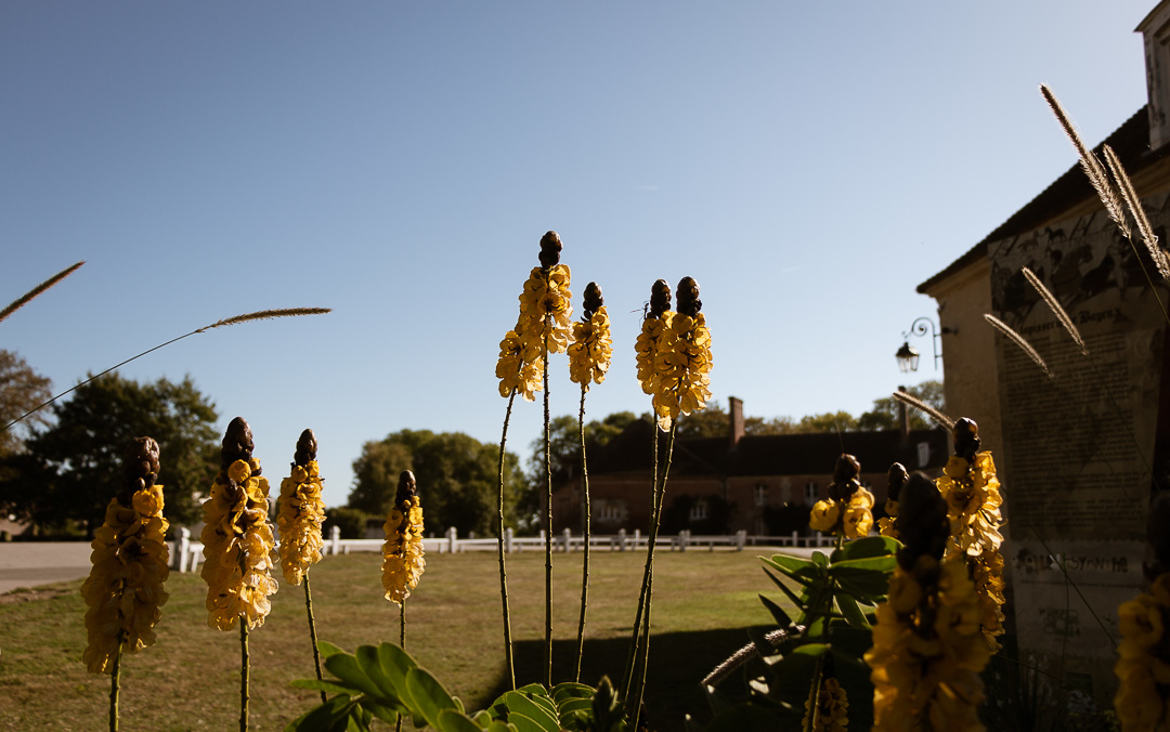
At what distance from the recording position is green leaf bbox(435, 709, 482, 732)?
3.47ft

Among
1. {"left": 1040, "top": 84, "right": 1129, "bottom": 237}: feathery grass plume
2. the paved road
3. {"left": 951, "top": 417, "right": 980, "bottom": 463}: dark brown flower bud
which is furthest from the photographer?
the paved road

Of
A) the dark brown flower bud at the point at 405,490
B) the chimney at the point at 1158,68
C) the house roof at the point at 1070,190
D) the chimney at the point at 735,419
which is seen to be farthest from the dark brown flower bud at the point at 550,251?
the chimney at the point at 735,419

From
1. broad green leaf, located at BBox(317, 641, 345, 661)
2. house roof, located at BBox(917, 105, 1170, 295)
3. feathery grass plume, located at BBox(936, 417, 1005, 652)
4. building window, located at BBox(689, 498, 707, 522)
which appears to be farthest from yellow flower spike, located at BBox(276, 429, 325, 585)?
building window, located at BBox(689, 498, 707, 522)

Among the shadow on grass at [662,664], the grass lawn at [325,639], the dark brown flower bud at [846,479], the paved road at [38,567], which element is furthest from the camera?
the paved road at [38,567]

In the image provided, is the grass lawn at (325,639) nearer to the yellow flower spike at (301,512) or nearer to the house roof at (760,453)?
the yellow flower spike at (301,512)

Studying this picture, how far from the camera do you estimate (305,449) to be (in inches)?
105

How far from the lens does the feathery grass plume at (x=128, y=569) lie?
162cm

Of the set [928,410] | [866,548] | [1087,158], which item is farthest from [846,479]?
[1087,158]

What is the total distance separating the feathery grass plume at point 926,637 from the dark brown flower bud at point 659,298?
5.29ft

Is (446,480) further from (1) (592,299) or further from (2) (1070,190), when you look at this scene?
(1) (592,299)

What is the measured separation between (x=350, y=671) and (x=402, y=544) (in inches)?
81.4

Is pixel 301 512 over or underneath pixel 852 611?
over

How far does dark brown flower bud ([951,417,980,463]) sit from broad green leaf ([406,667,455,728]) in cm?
149

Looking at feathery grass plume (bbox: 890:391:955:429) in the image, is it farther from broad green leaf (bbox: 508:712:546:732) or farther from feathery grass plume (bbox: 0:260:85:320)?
feathery grass plume (bbox: 0:260:85:320)
